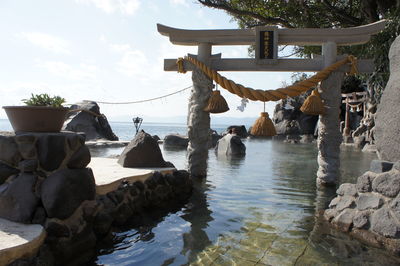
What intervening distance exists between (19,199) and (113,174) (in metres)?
1.80

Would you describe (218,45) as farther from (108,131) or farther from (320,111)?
(108,131)

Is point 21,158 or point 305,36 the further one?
point 305,36

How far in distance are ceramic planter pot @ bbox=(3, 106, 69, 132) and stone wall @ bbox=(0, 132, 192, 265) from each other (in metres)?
0.21

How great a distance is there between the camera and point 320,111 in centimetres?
671

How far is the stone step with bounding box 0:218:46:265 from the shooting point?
8.33 feet

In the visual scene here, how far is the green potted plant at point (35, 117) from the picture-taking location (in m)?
3.61

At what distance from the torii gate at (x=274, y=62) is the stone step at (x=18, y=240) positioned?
4.60 metres

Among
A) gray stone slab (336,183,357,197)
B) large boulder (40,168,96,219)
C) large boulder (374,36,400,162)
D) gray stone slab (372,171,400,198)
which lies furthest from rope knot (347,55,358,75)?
large boulder (40,168,96,219)

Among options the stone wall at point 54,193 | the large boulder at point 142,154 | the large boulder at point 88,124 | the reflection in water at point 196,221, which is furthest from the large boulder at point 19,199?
the large boulder at point 88,124

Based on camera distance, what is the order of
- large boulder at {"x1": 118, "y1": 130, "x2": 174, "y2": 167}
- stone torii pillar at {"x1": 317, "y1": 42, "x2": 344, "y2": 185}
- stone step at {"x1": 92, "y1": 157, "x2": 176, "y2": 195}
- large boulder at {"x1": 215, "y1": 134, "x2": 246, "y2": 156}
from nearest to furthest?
stone step at {"x1": 92, "y1": 157, "x2": 176, "y2": 195} < large boulder at {"x1": 118, "y1": 130, "x2": 174, "y2": 167} < stone torii pillar at {"x1": 317, "y1": 42, "x2": 344, "y2": 185} < large boulder at {"x1": 215, "y1": 134, "x2": 246, "y2": 156}

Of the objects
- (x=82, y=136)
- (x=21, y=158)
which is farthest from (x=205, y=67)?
(x=21, y=158)

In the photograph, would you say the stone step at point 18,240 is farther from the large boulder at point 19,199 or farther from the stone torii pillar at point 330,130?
the stone torii pillar at point 330,130

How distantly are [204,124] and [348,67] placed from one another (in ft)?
10.3

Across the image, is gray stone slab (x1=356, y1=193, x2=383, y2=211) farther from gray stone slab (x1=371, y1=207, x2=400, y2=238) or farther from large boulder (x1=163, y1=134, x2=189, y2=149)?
large boulder (x1=163, y1=134, x2=189, y2=149)
